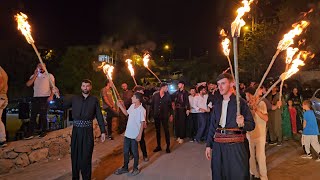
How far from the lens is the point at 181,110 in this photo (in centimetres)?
1186

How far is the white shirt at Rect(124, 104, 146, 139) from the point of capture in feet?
24.7

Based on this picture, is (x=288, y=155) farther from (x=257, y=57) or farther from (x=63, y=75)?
(x=257, y=57)

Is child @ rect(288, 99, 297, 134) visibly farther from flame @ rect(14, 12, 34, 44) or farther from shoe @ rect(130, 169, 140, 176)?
flame @ rect(14, 12, 34, 44)

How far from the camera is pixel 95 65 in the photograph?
20156mm

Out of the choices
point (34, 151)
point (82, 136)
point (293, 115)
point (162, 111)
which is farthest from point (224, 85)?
point (293, 115)

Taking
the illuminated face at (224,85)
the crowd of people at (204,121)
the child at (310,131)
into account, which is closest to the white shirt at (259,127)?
the crowd of people at (204,121)

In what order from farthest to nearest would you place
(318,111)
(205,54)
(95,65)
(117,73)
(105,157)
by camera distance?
(205,54) → (117,73) → (95,65) → (318,111) → (105,157)

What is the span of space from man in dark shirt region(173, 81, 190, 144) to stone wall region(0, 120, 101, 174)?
407 centimetres

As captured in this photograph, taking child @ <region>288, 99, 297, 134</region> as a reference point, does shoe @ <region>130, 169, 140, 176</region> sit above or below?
below

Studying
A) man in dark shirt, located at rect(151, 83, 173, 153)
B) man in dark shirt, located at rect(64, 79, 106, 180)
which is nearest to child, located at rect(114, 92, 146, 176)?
man in dark shirt, located at rect(64, 79, 106, 180)

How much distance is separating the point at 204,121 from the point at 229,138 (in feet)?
20.9

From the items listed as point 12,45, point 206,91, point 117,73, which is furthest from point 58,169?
point 117,73

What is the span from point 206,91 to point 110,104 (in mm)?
3311

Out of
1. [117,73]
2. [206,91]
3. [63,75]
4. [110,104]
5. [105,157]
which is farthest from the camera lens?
[117,73]
